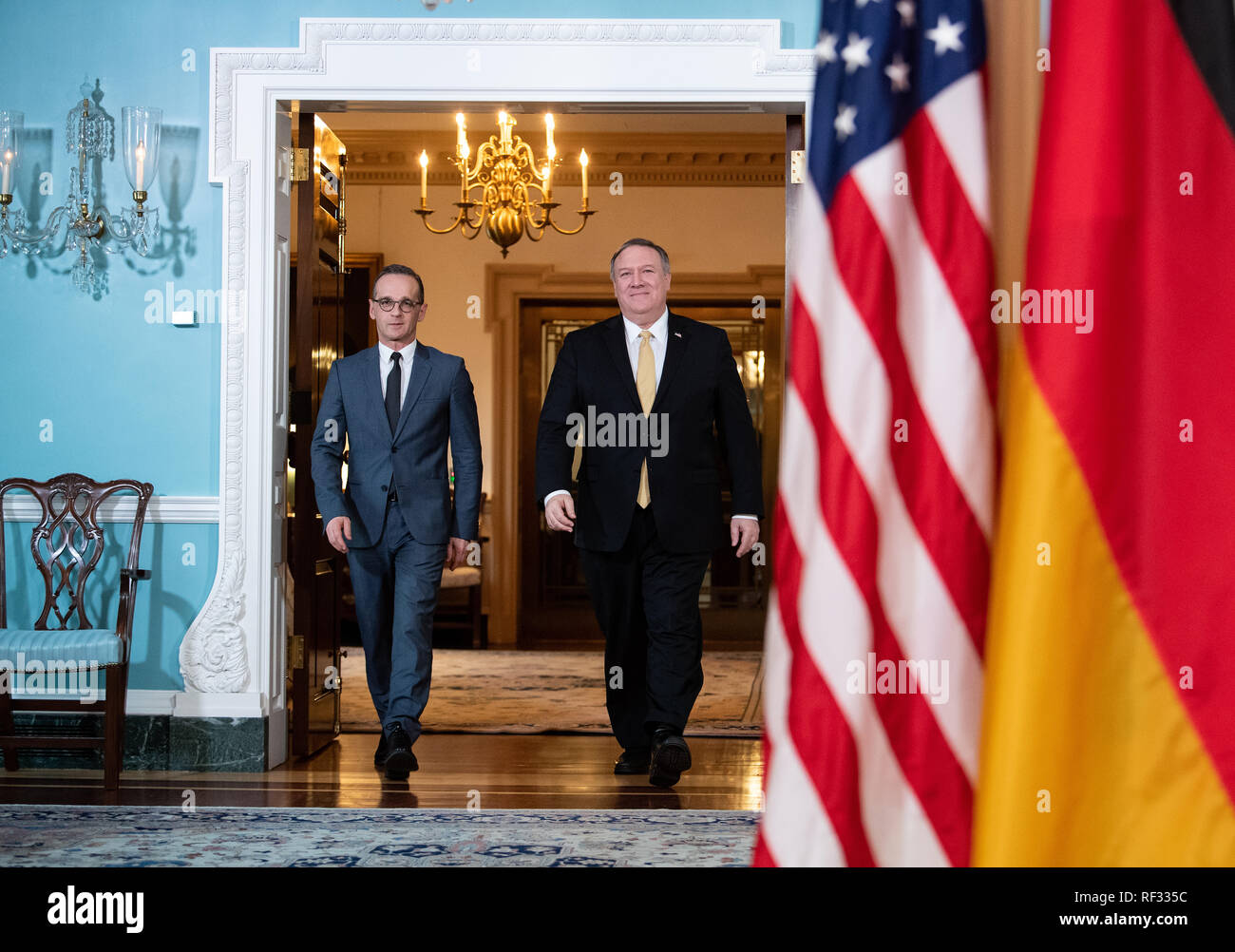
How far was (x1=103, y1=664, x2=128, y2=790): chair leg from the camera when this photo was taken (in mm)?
3629

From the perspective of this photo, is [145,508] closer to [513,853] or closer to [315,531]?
[315,531]

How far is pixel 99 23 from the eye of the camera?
4098mm

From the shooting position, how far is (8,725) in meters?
3.86

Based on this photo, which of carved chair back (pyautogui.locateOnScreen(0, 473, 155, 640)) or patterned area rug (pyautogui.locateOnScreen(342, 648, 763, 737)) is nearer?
carved chair back (pyautogui.locateOnScreen(0, 473, 155, 640))

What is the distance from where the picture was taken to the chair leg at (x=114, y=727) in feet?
11.9

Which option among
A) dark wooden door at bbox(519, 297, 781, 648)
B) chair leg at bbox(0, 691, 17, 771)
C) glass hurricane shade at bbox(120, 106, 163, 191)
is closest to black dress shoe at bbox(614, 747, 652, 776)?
chair leg at bbox(0, 691, 17, 771)

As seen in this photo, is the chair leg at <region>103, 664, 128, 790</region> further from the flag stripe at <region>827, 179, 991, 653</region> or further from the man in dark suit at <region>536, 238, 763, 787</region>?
the flag stripe at <region>827, 179, 991, 653</region>

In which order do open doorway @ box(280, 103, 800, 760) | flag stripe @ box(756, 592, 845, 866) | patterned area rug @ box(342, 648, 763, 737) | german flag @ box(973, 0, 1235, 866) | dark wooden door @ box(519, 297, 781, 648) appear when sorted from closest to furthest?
german flag @ box(973, 0, 1235, 866)
flag stripe @ box(756, 592, 845, 866)
patterned area rug @ box(342, 648, 763, 737)
open doorway @ box(280, 103, 800, 760)
dark wooden door @ box(519, 297, 781, 648)

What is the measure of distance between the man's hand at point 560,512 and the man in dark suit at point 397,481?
1.10 feet

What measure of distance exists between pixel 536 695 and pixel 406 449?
89.0 inches

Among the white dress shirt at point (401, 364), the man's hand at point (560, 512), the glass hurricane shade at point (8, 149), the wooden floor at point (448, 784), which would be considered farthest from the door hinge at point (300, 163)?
the wooden floor at point (448, 784)


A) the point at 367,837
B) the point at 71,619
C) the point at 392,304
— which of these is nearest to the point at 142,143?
the point at 392,304
